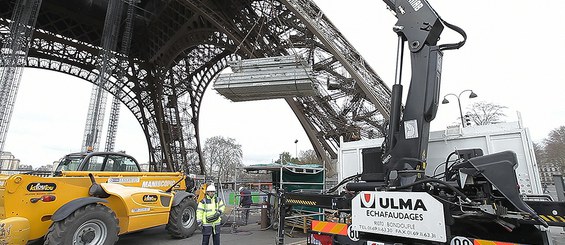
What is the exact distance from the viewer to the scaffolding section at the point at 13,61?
19719 mm

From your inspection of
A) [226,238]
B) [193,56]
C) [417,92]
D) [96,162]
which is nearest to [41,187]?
[96,162]

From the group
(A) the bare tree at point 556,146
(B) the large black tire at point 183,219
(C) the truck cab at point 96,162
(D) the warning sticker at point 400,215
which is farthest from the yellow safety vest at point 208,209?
(A) the bare tree at point 556,146

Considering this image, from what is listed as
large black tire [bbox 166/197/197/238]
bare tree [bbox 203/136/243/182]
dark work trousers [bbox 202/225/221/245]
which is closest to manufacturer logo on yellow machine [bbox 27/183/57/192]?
large black tire [bbox 166/197/197/238]

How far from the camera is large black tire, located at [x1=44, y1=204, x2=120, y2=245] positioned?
529 cm

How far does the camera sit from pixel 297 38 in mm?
16688

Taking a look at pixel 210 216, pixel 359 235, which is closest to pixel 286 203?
pixel 359 235

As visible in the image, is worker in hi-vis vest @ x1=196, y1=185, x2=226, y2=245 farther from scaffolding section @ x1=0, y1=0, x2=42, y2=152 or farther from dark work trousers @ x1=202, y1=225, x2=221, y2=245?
scaffolding section @ x1=0, y1=0, x2=42, y2=152

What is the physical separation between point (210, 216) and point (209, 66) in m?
26.0

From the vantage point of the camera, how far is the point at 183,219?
8258 mm

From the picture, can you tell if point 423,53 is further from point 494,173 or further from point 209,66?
point 209,66

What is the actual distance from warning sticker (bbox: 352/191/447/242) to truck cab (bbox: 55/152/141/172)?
658 centimetres

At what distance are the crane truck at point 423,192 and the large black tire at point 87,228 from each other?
3644 millimetres

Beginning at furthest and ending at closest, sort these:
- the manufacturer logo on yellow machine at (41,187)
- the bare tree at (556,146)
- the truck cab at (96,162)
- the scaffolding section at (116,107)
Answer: the bare tree at (556,146) → the scaffolding section at (116,107) → the truck cab at (96,162) → the manufacturer logo on yellow machine at (41,187)

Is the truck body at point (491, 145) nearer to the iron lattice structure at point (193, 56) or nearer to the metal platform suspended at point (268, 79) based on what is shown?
the metal platform suspended at point (268, 79)
